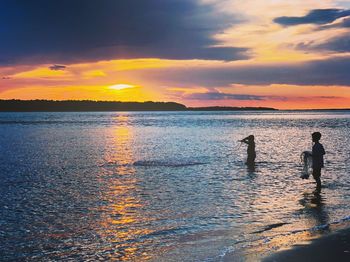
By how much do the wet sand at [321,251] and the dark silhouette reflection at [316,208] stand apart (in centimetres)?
155

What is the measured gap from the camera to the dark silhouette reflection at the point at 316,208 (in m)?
12.7

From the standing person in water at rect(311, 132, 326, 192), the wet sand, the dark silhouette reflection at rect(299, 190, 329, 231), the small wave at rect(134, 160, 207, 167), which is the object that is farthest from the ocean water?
the small wave at rect(134, 160, 207, 167)

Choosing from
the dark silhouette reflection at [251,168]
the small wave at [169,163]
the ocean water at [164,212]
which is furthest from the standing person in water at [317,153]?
the small wave at [169,163]

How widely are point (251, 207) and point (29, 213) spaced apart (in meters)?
7.16

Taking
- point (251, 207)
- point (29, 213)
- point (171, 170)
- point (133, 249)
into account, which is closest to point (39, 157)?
point (171, 170)

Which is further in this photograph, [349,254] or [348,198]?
[348,198]

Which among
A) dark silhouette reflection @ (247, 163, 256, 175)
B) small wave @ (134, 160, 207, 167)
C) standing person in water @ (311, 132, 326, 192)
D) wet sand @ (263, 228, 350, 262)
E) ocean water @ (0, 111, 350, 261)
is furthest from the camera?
small wave @ (134, 160, 207, 167)

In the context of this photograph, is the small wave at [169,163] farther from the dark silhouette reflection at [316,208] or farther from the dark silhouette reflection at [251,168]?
the dark silhouette reflection at [316,208]

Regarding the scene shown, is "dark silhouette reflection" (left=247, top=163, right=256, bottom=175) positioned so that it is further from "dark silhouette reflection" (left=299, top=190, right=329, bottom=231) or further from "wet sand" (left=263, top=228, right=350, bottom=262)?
"wet sand" (left=263, top=228, right=350, bottom=262)

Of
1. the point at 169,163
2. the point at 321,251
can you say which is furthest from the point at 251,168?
the point at 321,251

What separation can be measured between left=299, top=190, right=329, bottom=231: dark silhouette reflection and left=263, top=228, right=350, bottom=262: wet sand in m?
1.55

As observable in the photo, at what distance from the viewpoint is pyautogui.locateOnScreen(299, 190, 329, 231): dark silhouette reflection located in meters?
12.7

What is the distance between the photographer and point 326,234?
10906 millimetres

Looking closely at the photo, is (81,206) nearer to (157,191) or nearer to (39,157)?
(157,191)
